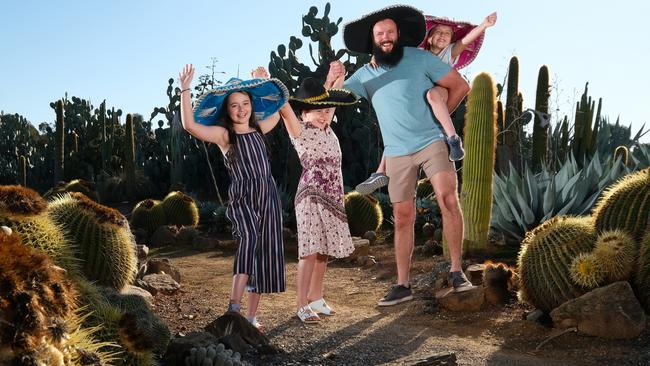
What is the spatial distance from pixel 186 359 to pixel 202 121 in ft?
5.81


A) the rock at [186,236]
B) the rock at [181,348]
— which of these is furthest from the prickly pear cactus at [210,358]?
the rock at [186,236]

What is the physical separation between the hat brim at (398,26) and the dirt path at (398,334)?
2033 mm

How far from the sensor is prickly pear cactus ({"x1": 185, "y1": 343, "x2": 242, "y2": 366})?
139 inches

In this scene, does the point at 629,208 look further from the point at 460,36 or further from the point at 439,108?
the point at 460,36

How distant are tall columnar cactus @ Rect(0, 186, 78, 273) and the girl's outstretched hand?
1.11 meters

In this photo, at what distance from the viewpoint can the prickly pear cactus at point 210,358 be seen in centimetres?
353

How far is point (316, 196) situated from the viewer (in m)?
5.27

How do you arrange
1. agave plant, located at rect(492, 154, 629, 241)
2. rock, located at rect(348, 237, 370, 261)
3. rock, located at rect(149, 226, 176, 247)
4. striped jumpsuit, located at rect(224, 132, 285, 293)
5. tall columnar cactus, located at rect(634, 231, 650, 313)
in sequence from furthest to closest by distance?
1. rock, located at rect(149, 226, 176, 247)
2. rock, located at rect(348, 237, 370, 261)
3. agave plant, located at rect(492, 154, 629, 241)
4. tall columnar cactus, located at rect(634, 231, 650, 313)
5. striped jumpsuit, located at rect(224, 132, 285, 293)

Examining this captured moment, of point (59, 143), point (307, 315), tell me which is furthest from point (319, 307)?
point (59, 143)

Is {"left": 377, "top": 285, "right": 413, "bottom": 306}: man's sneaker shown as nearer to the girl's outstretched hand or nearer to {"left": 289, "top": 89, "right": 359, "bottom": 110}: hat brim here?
{"left": 289, "top": 89, "right": 359, "bottom": 110}: hat brim

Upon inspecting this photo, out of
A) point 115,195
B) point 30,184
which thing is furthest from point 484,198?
point 30,184

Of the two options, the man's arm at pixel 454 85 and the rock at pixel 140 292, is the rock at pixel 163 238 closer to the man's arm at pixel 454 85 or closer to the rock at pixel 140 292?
the rock at pixel 140 292

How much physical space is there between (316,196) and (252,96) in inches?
33.3

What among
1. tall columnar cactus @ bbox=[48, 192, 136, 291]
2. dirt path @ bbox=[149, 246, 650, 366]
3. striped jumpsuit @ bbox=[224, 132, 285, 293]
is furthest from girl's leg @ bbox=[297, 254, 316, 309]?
tall columnar cactus @ bbox=[48, 192, 136, 291]
